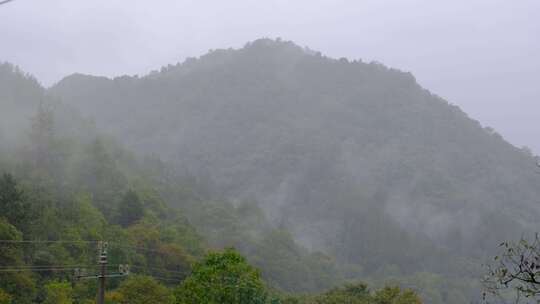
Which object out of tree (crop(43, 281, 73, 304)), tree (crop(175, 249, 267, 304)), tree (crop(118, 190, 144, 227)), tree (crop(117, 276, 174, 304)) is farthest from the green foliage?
tree (crop(118, 190, 144, 227))

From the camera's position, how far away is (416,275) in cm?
10694

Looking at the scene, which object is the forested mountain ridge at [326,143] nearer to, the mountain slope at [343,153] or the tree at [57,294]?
the mountain slope at [343,153]

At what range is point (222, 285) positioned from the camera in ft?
99.6

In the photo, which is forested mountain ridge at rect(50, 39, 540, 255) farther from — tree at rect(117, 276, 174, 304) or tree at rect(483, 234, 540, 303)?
tree at rect(483, 234, 540, 303)

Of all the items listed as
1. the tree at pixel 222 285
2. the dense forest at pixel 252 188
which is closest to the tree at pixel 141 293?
the dense forest at pixel 252 188

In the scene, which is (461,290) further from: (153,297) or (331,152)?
(153,297)

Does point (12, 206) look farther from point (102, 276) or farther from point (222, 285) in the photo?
point (102, 276)

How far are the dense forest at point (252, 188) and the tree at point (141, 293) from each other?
3.3 inches

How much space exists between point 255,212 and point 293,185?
45370 millimetres

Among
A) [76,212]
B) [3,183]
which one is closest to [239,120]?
[76,212]

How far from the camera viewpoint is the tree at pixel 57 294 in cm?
3575

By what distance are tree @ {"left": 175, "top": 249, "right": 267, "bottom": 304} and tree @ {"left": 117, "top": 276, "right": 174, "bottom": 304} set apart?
200 inches

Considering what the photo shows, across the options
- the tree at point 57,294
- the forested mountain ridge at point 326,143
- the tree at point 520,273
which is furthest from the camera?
the forested mountain ridge at point 326,143

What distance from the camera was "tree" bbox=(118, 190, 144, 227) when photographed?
64750 millimetres
